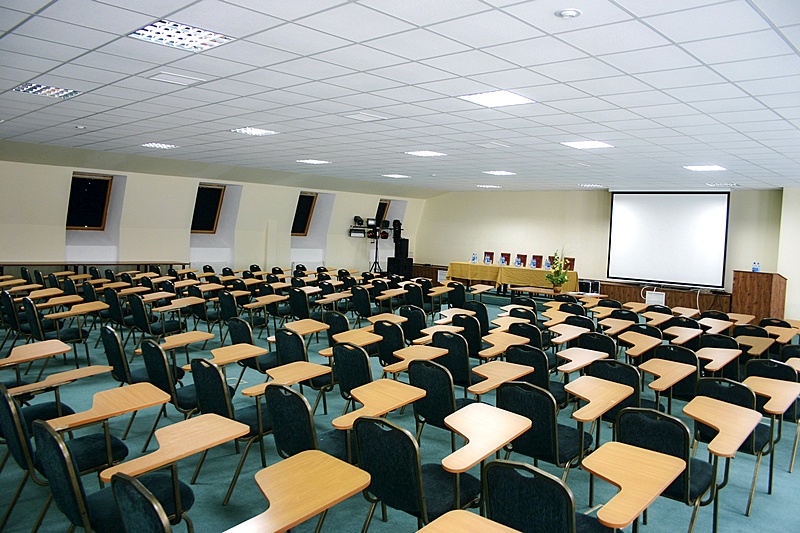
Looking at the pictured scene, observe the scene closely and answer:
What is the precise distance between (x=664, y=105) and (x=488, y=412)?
385 cm

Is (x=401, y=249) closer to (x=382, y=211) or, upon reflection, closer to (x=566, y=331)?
(x=382, y=211)

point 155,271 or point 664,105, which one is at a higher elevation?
point 664,105

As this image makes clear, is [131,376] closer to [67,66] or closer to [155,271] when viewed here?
[67,66]

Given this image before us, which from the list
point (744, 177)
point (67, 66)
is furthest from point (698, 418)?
point (744, 177)

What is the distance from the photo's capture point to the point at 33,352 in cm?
512

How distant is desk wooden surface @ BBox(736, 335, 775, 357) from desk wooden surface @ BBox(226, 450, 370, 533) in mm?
6052

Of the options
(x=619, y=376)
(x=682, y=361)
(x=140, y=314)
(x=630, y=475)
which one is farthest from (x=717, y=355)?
(x=140, y=314)

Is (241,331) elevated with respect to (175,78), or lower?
lower

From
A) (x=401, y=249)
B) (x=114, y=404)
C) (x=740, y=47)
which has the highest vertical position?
(x=740, y=47)

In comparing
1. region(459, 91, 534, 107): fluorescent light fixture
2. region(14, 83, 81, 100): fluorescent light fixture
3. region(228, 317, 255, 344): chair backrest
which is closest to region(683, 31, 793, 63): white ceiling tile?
region(459, 91, 534, 107): fluorescent light fixture

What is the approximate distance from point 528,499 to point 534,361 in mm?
2920

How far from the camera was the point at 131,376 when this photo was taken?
5.52 metres

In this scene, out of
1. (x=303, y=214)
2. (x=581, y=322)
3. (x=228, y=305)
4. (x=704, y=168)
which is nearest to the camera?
(x=581, y=322)

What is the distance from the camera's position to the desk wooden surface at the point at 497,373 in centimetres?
454
